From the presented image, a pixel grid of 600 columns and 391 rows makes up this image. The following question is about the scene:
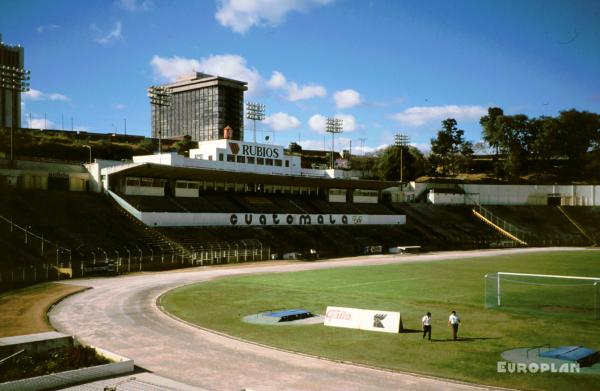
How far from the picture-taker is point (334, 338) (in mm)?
27516

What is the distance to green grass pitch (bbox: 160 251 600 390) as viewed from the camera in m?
22.6

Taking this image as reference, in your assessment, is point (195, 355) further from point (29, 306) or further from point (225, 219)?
point (225, 219)

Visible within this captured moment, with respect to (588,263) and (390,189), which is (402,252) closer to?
(588,263)

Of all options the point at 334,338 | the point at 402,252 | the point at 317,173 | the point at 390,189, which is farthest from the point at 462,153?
the point at 334,338

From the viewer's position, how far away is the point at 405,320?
3159 cm

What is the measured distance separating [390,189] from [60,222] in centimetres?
7660

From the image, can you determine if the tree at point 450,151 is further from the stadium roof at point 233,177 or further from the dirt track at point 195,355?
the dirt track at point 195,355

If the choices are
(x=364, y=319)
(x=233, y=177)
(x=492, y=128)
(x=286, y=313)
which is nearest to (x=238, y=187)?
(x=233, y=177)

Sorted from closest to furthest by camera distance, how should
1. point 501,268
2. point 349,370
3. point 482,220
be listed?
point 349,370, point 501,268, point 482,220

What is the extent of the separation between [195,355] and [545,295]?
89.5ft

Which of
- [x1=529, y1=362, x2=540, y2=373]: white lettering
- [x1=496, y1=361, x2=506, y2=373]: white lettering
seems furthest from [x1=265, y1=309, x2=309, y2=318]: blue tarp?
[x1=529, y1=362, x2=540, y2=373]: white lettering

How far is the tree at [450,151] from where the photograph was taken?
15812 centimetres

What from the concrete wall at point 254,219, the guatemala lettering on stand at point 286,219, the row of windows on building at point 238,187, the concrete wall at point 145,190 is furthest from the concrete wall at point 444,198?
the concrete wall at point 145,190

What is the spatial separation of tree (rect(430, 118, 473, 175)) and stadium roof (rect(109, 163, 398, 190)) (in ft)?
165
